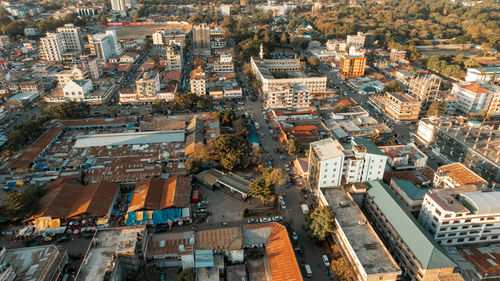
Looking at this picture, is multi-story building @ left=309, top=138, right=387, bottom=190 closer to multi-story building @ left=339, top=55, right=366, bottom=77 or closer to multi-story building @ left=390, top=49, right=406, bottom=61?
multi-story building @ left=339, top=55, right=366, bottom=77

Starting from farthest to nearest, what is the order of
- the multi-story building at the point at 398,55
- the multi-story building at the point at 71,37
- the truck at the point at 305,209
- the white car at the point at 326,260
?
the multi-story building at the point at 71,37 → the multi-story building at the point at 398,55 → the truck at the point at 305,209 → the white car at the point at 326,260

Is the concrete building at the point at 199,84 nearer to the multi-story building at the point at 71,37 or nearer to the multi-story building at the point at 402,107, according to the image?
the multi-story building at the point at 402,107

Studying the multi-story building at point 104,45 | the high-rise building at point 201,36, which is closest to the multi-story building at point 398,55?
the high-rise building at point 201,36

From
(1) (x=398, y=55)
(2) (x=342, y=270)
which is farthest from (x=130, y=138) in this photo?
(1) (x=398, y=55)

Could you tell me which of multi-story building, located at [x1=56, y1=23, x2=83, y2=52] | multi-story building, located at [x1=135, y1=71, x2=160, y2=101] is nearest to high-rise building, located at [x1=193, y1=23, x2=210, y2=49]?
Answer: multi-story building, located at [x1=56, y1=23, x2=83, y2=52]

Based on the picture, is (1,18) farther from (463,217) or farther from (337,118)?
(463,217)

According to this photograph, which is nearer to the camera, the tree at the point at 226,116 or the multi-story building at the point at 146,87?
the tree at the point at 226,116

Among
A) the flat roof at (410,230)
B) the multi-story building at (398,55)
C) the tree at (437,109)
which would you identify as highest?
the multi-story building at (398,55)

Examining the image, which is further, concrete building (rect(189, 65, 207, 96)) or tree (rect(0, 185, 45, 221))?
concrete building (rect(189, 65, 207, 96))

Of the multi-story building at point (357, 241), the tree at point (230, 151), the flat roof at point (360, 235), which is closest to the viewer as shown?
the multi-story building at point (357, 241)
